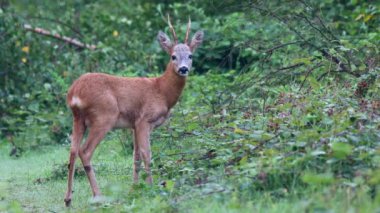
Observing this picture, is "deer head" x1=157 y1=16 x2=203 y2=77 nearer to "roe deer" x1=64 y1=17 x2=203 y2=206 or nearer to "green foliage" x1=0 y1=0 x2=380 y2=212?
"roe deer" x1=64 y1=17 x2=203 y2=206

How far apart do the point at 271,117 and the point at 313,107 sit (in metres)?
0.53

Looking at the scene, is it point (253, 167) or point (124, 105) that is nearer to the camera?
point (253, 167)

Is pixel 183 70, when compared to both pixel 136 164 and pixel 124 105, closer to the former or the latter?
pixel 124 105

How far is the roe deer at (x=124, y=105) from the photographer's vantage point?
8188 mm

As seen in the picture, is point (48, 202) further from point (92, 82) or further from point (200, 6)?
point (200, 6)

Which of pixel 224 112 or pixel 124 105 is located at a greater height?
pixel 124 105

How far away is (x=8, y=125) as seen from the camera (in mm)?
13719

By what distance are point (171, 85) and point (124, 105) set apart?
862 millimetres

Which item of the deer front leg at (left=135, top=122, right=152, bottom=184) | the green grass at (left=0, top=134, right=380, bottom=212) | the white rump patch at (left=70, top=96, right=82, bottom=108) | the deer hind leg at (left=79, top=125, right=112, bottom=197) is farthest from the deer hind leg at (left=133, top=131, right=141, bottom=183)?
the white rump patch at (left=70, top=96, right=82, bottom=108)

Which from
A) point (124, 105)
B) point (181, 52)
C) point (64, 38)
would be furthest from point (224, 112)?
point (64, 38)

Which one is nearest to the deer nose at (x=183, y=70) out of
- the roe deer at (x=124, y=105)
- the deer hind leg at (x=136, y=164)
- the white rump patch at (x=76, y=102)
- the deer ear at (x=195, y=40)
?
the roe deer at (x=124, y=105)

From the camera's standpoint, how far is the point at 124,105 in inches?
339

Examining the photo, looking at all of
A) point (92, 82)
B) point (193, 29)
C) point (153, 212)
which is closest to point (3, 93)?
point (193, 29)

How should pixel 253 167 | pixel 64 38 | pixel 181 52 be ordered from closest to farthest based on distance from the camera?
pixel 253 167, pixel 181 52, pixel 64 38
